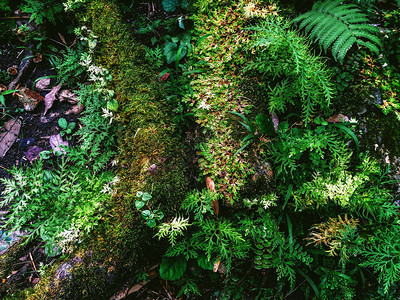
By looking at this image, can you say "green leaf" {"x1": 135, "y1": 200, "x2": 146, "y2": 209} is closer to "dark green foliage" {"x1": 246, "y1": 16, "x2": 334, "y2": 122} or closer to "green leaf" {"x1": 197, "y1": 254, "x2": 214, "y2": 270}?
"green leaf" {"x1": 197, "y1": 254, "x2": 214, "y2": 270}

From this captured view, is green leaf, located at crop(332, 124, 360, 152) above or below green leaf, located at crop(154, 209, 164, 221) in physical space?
above

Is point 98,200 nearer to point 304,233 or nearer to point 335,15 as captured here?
point 304,233

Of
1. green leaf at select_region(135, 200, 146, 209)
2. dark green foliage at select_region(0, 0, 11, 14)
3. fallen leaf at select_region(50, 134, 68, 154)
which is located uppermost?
dark green foliage at select_region(0, 0, 11, 14)

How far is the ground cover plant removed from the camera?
2098 mm

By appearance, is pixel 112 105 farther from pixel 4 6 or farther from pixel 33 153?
pixel 4 6

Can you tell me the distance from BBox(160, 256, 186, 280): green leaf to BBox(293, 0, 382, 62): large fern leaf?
2565 mm

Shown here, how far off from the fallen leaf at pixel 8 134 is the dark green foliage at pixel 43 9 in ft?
4.64

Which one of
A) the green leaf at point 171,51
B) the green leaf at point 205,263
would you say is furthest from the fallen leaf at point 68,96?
the green leaf at point 205,263

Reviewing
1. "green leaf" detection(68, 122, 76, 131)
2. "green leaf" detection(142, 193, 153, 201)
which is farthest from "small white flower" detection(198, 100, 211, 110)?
"green leaf" detection(68, 122, 76, 131)

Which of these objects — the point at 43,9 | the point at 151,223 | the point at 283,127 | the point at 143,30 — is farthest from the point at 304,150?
the point at 43,9

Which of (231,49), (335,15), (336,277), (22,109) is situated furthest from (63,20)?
(336,277)

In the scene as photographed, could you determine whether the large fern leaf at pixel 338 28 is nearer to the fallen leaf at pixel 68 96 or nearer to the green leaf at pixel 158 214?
the green leaf at pixel 158 214

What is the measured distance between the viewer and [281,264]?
2.33 metres

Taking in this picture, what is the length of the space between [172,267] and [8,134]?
2810 mm
